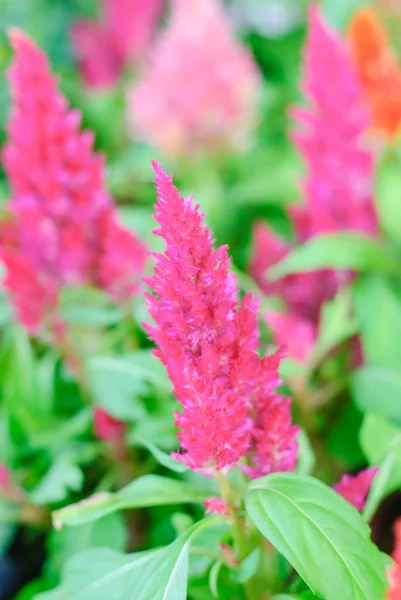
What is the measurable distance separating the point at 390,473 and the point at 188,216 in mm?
447

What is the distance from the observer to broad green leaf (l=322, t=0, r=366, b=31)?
208 centimetres

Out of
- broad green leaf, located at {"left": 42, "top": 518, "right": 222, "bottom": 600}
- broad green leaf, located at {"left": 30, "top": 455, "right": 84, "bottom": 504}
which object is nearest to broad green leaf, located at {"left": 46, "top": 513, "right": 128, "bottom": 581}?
broad green leaf, located at {"left": 30, "top": 455, "right": 84, "bottom": 504}

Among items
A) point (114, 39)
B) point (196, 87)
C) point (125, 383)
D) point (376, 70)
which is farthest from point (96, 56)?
point (125, 383)

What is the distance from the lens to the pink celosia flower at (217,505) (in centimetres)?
73

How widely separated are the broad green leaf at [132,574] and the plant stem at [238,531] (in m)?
0.02

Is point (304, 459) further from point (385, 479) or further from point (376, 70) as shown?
point (376, 70)

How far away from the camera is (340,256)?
1.17 metres

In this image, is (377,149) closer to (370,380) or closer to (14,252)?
(370,380)

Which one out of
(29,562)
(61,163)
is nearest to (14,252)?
(61,163)

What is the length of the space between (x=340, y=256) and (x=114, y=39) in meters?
1.65

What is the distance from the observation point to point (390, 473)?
0.85 m

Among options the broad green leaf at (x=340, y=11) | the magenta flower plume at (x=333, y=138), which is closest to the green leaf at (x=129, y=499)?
the magenta flower plume at (x=333, y=138)

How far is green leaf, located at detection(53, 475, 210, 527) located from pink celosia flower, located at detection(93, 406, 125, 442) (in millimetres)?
335

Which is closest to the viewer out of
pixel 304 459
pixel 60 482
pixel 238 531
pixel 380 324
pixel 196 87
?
pixel 238 531
